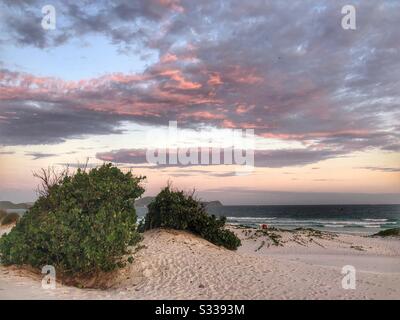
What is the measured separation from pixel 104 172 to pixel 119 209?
191 cm

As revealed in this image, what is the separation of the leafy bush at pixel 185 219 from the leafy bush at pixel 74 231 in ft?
18.0

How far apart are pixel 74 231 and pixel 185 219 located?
8201mm

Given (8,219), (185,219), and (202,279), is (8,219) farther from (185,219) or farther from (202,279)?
(202,279)

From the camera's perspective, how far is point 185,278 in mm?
15234

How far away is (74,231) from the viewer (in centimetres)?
1484

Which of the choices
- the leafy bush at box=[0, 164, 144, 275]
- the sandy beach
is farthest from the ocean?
the leafy bush at box=[0, 164, 144, 275]

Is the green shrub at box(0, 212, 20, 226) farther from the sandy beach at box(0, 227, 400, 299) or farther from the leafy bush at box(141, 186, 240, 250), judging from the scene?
the sandy beach at box(0, 227, 400, 299)

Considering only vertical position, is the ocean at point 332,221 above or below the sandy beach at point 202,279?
below

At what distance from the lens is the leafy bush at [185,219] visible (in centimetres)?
2195

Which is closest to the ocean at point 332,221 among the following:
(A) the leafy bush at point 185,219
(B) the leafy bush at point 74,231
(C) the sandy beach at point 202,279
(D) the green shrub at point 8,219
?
(A) the leafy bush at point 185,219

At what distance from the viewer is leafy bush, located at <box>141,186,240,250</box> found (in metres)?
22.0

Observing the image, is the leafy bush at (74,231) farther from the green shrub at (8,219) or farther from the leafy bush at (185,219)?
the green shrub at (8,219)

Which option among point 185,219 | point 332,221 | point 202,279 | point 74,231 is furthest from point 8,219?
point 332,221
